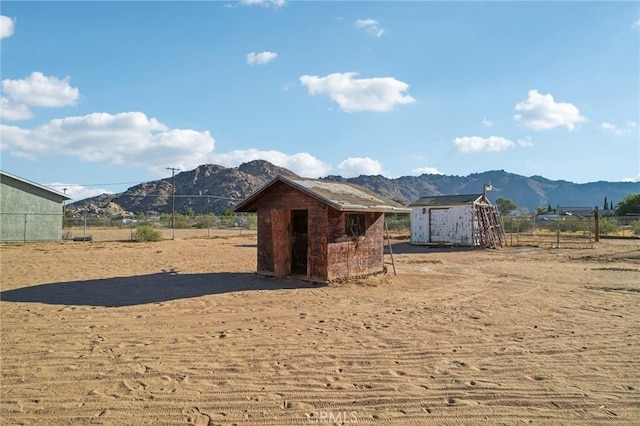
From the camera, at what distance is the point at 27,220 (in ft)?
88.5

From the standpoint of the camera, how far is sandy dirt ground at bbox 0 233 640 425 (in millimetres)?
4191

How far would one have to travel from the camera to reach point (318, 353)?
19.0 feet

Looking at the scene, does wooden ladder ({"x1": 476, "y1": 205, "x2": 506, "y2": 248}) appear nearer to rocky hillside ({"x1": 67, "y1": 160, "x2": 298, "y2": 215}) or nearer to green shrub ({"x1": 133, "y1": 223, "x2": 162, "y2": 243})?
green shrub ({"x1": 133, "y1": 223, "x2": 162, "y2": 243})

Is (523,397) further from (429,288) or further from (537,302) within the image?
(429,288)

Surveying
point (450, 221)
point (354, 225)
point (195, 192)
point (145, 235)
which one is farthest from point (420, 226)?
point (195, 192)

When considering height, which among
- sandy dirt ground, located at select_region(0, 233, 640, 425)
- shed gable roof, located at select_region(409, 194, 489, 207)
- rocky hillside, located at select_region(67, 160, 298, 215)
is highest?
rocky hillside, located at select_region(67, 160, 298, 215)

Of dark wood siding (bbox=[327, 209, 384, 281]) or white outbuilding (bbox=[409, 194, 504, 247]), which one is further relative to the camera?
white outbuilding (bbox=[409, 194, 504, 247])

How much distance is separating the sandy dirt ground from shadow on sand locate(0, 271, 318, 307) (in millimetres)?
82

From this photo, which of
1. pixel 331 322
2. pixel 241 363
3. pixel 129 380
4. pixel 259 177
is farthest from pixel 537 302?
pixel 259 177

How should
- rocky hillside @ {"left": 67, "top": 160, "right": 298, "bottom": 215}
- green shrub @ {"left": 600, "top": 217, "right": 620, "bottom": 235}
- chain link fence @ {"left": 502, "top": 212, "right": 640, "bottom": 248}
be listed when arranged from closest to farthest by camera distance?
chain link fence @ {"left": 502, "top": 212, "right": 640, "bottom": 248} < green shrub @ {"left": 600, "top": 217, "right": 620, "bottom": 235} < rocky hillside @ {"left": 67, "top": 160, "right": 298, "bottom": 215}

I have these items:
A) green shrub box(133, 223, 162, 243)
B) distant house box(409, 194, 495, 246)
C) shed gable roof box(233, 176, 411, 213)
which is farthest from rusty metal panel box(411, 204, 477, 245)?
green shrub box(133, 223, 162, 243)

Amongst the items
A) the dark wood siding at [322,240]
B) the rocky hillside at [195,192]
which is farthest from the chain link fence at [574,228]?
the rocky hillside at [195,192]

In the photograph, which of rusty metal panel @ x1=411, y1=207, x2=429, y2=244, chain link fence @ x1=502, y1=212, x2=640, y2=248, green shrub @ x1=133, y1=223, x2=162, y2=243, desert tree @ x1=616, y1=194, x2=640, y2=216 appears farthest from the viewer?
desert tree @ x1=616, y1=194, x2=640, y2=216

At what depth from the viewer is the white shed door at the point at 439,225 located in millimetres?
26797
